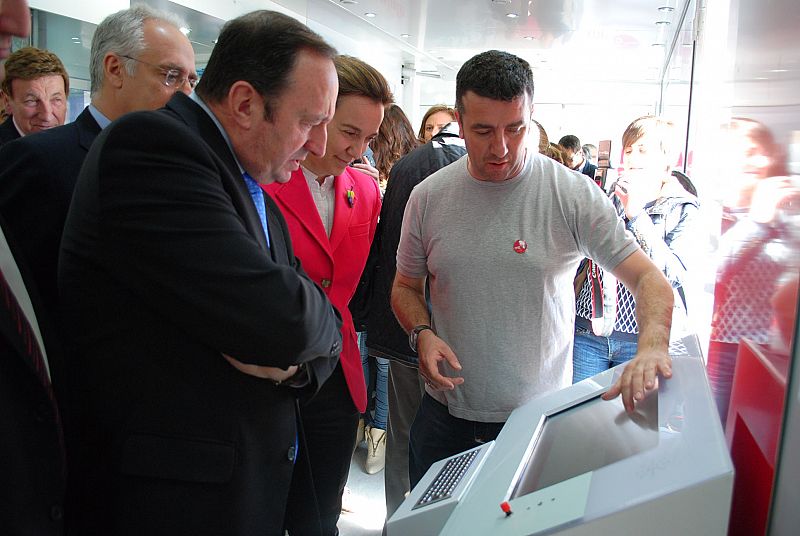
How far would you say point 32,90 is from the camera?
2.75 meters

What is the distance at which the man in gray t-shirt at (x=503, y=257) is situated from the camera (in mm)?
1557

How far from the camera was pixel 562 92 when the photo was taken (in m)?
15.2

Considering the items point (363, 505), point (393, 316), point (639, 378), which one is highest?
point (639, 378)

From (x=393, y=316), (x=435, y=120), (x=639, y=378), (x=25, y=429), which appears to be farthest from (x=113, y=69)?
(x=435, y=120)

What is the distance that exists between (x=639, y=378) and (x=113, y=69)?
1476mm

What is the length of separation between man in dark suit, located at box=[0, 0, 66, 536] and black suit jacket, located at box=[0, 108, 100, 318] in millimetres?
365

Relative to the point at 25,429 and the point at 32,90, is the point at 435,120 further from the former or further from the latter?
the point at 25,429

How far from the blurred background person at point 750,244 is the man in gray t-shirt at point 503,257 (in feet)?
0.81

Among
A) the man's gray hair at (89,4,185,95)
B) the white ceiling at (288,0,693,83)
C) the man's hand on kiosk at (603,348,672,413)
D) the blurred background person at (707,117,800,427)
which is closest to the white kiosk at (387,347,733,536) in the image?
the man's hand on kiosk at (603,348,672,413)

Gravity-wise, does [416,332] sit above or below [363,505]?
above

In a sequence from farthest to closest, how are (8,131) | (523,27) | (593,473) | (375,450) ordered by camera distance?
(523,27) < (375,450) < (8,131) < (593,473)

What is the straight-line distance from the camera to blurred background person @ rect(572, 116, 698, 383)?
2455 mm

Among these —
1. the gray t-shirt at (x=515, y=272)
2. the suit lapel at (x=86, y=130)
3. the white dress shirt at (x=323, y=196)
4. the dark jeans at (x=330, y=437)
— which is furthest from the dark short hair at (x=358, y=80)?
the dark jeans at (x=330, y=437)

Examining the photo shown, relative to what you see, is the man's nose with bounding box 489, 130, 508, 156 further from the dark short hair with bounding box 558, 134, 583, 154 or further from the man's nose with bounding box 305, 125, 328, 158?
the dark short hair with bounding box 558, 134, 583, 154
